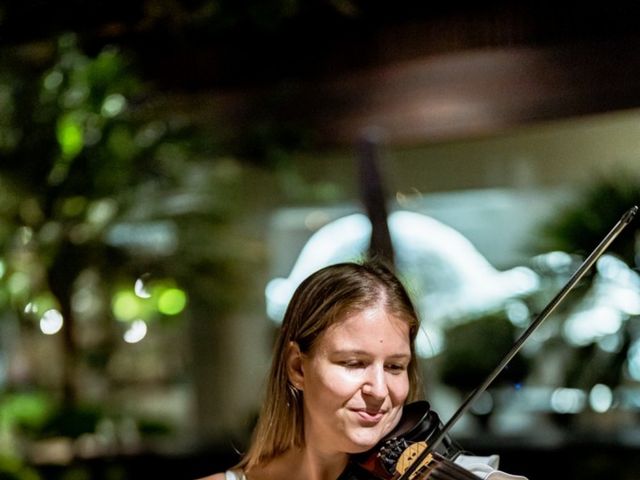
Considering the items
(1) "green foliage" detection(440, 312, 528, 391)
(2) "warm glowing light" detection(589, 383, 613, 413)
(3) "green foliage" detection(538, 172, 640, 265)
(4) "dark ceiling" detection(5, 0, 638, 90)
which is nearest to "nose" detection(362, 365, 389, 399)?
(4) "dark ceiling" detection(5, 0, 638, 90)

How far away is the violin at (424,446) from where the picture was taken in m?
1.79

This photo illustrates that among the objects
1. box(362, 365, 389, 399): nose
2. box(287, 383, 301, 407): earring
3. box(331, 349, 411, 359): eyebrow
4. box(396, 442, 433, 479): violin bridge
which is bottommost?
→ box(396, 442, 433, 479): violin bridge

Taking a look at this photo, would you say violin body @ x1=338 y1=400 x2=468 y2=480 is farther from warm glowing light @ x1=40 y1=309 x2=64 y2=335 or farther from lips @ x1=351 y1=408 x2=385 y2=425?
warm glowing light @ x1=40 y1=309 x2=64 y2=335

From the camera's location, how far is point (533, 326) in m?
1.79

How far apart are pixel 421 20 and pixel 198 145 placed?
1597mm

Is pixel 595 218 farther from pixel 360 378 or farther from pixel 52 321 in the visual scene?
pixel 360 378

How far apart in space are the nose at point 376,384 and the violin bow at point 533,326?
11cm

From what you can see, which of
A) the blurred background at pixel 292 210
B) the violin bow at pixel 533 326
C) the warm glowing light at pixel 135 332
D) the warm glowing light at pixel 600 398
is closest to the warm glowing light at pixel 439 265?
the blurred background at pixel 292 210

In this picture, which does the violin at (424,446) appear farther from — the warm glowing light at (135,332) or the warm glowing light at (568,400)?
the warm glowing light at (135,332)

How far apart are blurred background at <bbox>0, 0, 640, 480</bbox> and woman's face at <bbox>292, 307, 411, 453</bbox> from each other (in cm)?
283

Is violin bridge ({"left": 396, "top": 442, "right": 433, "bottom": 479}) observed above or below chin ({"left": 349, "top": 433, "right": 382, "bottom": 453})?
below

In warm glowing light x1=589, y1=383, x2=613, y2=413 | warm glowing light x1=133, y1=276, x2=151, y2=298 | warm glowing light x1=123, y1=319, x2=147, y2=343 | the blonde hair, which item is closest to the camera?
the blonde hair

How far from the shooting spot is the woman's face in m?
1.94

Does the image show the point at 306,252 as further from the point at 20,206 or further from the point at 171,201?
the point at 20,206
